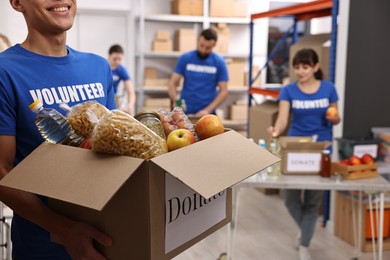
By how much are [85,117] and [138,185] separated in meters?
0.23

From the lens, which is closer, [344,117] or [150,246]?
[150,246]

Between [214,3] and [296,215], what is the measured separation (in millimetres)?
3933

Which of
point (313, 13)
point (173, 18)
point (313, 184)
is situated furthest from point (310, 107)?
point (173, 18)

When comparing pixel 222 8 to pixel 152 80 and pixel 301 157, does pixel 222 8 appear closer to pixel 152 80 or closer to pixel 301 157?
pixel 152 80

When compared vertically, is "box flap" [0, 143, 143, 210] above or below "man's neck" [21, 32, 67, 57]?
below

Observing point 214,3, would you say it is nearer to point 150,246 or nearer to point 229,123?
point 229,123

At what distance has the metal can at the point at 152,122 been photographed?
1146 millimetres

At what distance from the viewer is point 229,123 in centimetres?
689

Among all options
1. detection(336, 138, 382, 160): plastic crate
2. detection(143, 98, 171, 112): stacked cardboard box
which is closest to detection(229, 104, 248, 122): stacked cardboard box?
detection(143, 98, 171, 112): stacked cardboard box

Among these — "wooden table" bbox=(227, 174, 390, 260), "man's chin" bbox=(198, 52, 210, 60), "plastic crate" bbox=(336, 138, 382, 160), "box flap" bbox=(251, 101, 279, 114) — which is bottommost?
"wooden table" bbox=(227, 174, 390, 260)

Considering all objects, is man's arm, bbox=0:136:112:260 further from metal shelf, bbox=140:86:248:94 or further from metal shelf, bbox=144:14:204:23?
metal shelf, bbox=144:14:204:23

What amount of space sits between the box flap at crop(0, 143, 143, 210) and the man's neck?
35 centimetres

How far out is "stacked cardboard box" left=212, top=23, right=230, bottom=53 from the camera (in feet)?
22.2

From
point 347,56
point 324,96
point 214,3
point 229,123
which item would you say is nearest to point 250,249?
point 324,96
